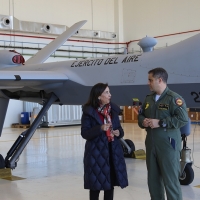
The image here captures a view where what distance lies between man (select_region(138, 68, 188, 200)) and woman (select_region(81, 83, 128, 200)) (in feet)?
1.14

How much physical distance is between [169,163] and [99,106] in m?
0.93

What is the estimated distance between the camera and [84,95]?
23.7 feet

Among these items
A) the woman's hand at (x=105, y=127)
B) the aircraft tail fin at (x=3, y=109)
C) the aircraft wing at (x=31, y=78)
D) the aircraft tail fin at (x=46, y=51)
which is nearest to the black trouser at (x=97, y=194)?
the woman's hand at (x=105, y=127)

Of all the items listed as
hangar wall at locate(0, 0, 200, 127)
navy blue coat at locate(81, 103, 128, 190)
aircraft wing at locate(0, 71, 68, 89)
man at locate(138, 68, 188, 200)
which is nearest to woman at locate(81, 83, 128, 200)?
navy blue coat at locate(81, 103, 128, 190)

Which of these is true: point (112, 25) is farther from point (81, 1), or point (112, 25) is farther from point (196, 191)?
point (196, 191)

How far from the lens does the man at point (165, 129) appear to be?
403 cm

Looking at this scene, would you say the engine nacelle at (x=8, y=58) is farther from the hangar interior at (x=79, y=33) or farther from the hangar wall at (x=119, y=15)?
the hangar wall at (x=119, y=15)

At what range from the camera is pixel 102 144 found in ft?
13.2

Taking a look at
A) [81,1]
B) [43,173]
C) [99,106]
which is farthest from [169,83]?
[81,1]

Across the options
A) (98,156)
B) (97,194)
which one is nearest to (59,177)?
(97,194)

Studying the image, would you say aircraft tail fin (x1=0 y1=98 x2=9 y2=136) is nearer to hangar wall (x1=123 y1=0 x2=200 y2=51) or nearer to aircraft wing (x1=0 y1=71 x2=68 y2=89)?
aircraft wing (x1=0 y1=71 x2=68 y2=89)

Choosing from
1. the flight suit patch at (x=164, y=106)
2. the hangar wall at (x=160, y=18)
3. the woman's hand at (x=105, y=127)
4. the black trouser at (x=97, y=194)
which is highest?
the hangar wall at (x=160, y=18)

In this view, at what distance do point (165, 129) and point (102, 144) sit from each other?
0.66 metres

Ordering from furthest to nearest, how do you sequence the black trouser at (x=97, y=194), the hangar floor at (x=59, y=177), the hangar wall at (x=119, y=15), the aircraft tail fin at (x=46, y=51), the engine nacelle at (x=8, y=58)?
the hangar wall at (x=119, y=15)
the aircraft tail fin at (x=46, y=51)
the engine nacelle at (x=8, y=58)
the hangar floor at (x=59, y=177)
the black trouser at (x=97, y=194)
